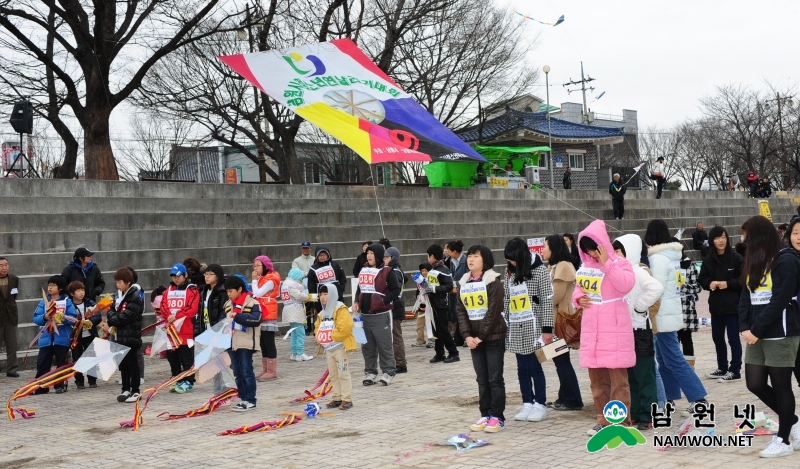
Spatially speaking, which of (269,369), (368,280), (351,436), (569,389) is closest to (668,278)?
(569,389)

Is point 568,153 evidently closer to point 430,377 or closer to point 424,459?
point 430,377

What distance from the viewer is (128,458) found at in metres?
6.94

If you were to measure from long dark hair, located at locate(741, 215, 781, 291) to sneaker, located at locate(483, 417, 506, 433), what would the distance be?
243cm

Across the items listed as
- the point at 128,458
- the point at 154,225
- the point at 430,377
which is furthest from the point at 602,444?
the point at 154,225

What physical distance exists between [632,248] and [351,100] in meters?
8.53

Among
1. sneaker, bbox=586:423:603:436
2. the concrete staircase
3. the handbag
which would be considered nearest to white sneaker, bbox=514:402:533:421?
the handbag

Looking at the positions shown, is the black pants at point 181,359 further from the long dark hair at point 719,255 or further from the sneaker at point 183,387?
the long dark hair at point 719,255

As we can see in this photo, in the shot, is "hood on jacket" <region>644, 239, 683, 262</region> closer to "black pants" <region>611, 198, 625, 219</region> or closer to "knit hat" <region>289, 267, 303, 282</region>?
"knit hat" <region>289, 267, 303, 282</region>

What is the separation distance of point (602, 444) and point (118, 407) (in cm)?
581

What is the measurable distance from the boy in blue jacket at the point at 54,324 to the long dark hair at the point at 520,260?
6.47m

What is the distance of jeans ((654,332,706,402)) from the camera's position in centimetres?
715

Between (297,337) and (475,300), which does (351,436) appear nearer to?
(475,300)

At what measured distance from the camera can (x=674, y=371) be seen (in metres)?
7.22

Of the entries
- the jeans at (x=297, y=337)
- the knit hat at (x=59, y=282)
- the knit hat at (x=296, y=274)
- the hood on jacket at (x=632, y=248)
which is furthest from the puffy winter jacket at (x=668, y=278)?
the knit hat at (x=59, y=282)
